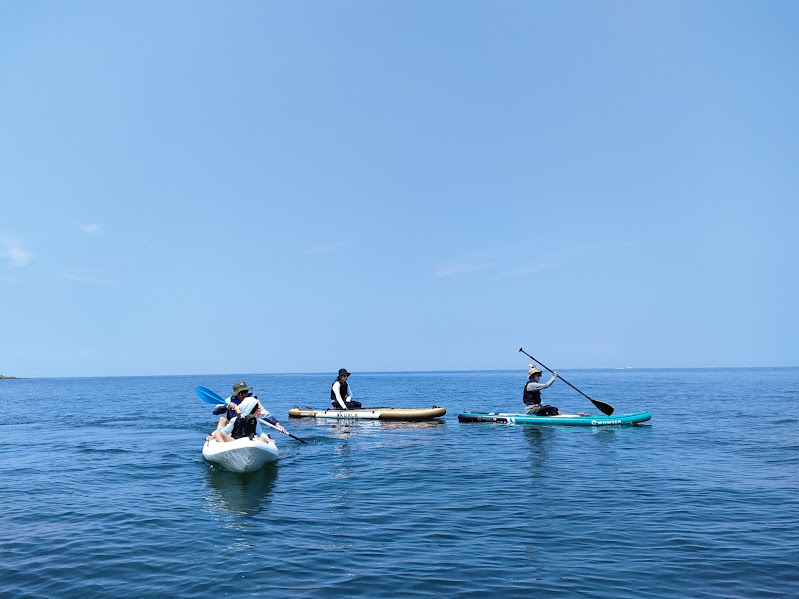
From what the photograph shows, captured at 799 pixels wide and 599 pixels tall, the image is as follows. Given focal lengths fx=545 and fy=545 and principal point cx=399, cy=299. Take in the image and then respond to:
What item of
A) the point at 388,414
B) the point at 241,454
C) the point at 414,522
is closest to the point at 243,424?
the point at 241,454

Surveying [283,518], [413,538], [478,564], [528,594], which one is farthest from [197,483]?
[528,594]

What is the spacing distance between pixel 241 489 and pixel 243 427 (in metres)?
2.10

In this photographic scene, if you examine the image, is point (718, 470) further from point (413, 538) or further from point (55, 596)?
point (55, 596)

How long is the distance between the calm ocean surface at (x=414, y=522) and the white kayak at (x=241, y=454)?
1.20 ft

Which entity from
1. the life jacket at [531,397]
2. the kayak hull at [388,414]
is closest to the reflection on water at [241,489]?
the kayak hull at [388,414]

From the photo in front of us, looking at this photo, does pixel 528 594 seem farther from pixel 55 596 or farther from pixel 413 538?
pixel 55 596

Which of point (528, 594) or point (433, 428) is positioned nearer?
point (528, 594)

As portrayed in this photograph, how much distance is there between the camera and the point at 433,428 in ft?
78.7

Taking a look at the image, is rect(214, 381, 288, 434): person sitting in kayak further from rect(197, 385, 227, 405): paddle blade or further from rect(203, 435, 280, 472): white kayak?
rect(197, 385, 227, 405): paddle blade

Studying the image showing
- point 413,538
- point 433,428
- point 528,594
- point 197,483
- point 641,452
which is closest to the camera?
point 528,594

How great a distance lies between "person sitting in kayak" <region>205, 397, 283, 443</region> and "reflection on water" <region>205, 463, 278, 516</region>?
92cm

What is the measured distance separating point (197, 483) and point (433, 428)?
12.4 metres

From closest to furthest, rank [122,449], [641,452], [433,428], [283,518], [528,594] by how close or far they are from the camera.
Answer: [528,594] < [283,518] < [641,452] < [122,449] < [433,428]

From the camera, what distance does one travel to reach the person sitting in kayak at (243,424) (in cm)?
1429
